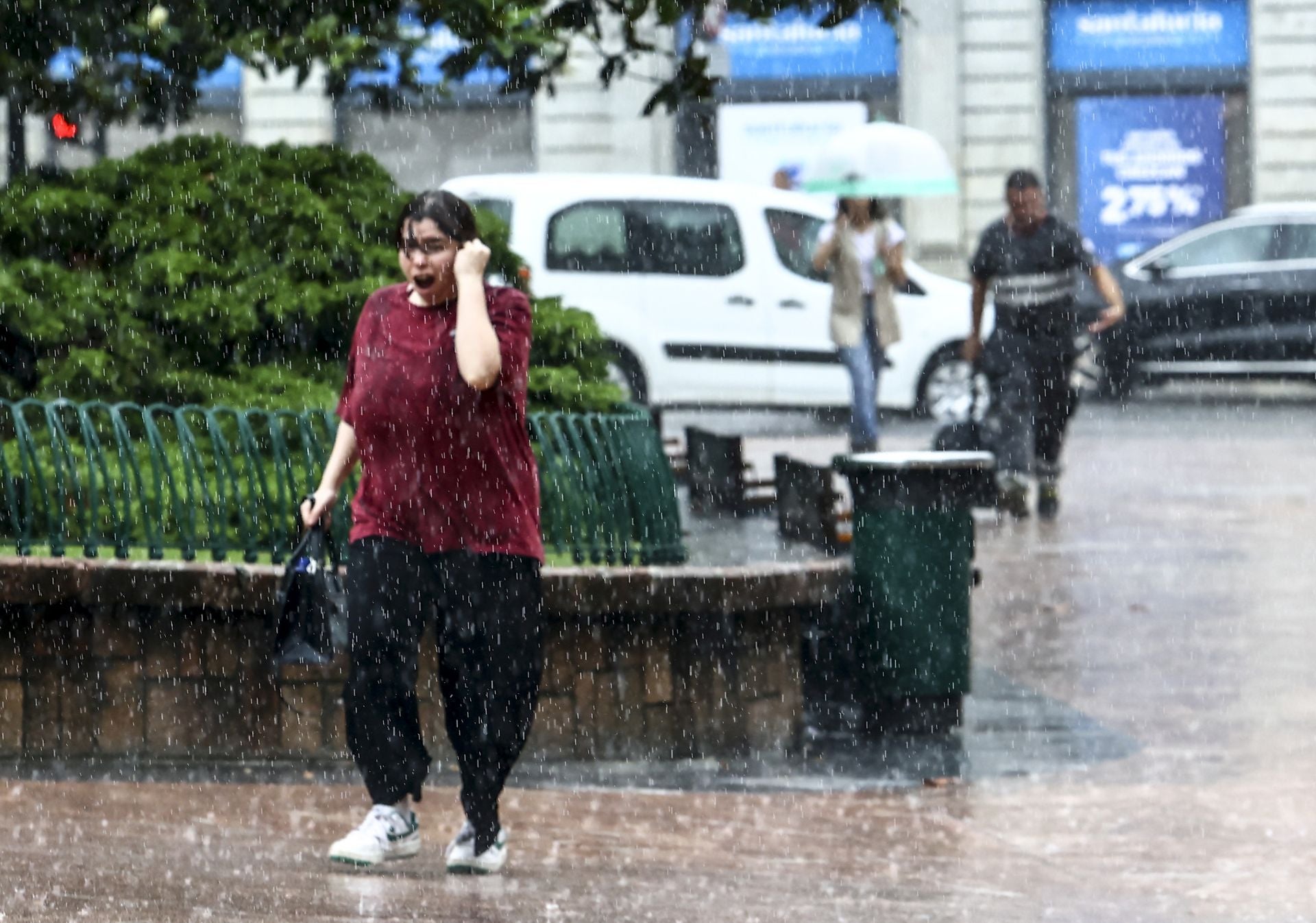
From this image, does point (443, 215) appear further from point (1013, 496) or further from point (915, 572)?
point (1013, 496)

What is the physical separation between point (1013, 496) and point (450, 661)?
7.85 metres

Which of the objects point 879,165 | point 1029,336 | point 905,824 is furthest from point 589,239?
point 905,824

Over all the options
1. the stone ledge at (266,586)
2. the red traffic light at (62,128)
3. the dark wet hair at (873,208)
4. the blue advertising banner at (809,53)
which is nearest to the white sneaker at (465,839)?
the stone ledge at (266,586)

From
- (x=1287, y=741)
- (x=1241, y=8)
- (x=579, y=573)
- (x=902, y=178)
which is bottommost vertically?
(x=1287, y=741)

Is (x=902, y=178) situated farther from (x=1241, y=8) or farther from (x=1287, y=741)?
(x=1241, y=8)

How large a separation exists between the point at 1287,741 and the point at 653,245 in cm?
1137

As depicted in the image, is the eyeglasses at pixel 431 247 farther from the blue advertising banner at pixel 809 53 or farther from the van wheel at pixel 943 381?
the blue advertising banner at pixel 809 53

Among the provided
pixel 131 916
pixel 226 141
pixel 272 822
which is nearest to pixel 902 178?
pixel 226 141

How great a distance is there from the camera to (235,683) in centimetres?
753

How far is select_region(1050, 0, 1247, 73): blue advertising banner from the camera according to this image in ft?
93.4

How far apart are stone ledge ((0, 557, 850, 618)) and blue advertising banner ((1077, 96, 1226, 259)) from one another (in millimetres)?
21149

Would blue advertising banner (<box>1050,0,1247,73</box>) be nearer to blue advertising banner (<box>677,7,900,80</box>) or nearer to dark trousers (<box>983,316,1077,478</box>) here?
blue advertising banner (<box>677,7,900,80</box>)

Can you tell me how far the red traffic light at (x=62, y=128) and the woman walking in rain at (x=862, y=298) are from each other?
4217 mm

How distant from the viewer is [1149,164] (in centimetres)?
2847
